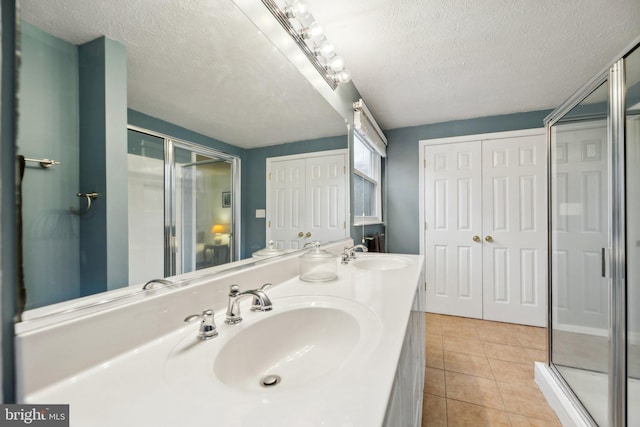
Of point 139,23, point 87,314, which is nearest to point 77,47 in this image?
point 139,23

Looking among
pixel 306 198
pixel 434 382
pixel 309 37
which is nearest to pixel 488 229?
pixel 434 382

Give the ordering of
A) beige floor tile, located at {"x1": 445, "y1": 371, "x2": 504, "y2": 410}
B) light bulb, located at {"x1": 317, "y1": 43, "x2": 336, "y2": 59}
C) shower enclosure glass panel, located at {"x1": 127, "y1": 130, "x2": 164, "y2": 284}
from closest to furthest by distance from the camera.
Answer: shower enclosure glass panel, located at {"x1": 127, "y1": 130, "x2": 164, "y2": 284}, light bulb, located at {"x1": 317, "y1": 43, "x2": 336, "y2": 59}, beige floor tile, located at {"x1": 445, "y1": 371, "x2": 504, "y2": 410}

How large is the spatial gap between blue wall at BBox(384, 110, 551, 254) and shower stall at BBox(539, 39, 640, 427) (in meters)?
1.24

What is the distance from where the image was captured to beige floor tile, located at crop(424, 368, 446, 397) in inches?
63.7

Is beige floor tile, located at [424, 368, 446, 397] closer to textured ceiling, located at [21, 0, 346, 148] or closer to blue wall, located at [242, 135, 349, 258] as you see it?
blue wall, located at [242, 135, 349, 258]

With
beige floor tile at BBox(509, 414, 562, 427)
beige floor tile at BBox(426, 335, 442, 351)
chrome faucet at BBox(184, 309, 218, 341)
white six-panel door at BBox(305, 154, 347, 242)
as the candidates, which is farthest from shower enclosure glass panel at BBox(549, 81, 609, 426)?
chrome faucet at BBox(184, 309, 218, 341)

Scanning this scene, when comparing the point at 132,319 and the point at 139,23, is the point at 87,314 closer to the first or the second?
the point at 132,319

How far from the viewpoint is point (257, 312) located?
2.45ft

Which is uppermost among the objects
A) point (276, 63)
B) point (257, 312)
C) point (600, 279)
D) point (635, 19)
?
point (635, 19)

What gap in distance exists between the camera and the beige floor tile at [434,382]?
63.7 inches

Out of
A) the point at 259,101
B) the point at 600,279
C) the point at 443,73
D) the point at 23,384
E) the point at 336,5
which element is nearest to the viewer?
the point at 23,384

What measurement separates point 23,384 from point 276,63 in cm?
122

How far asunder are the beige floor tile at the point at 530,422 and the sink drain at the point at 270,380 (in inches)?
59.7

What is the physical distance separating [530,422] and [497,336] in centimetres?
110
